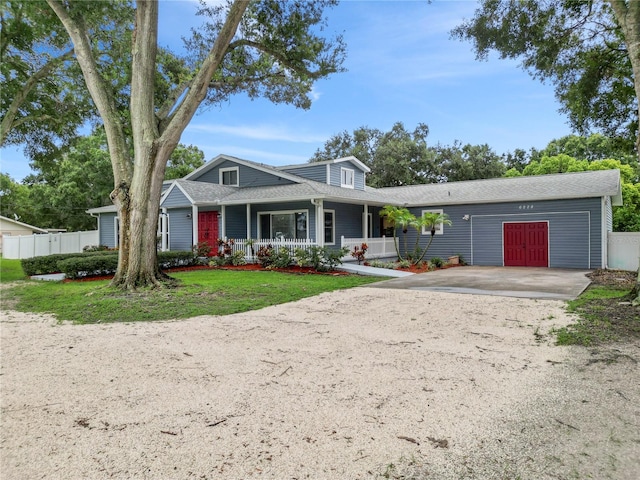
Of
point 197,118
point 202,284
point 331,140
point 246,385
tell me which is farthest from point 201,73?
point 331,140

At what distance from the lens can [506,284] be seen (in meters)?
10.7

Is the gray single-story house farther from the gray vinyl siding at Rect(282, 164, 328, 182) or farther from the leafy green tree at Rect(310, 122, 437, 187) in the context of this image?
the leafy green tree at Rect(310, 122, 437, 187)

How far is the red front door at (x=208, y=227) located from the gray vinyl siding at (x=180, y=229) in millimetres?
439

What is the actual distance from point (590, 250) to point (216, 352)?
15.0 metres

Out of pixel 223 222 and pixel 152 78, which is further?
pixel 223 222

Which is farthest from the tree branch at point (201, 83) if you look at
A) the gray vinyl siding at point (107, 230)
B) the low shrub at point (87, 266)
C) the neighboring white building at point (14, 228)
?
the neighboring white building at point (14, 228)

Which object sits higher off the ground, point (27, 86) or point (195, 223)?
point (27, 86)

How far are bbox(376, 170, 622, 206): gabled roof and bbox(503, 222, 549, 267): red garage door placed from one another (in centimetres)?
115

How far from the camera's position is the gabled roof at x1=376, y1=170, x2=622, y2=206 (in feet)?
49.3

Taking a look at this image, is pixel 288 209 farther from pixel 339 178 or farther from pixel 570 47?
pixel 570 47

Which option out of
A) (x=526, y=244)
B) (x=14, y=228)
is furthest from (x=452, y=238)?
(x=14, y=228)

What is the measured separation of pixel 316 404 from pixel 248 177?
17.5 metres

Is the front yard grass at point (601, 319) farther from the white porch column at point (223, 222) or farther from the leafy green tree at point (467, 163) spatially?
the leafy green tree at point (467, 163)

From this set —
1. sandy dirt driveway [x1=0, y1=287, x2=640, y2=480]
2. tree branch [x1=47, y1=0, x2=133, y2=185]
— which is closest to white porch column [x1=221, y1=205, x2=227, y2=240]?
tree branch [x1=47, y1=0, x2=133, y2=185]
